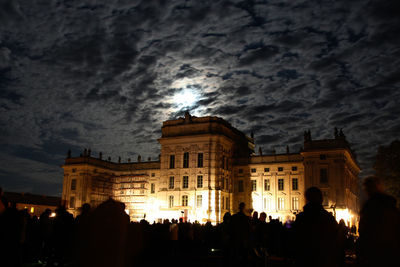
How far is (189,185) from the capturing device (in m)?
56.1

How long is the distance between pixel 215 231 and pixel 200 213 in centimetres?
2991

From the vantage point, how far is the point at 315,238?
646 cm

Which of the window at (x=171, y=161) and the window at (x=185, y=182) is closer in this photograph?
the window at (x=185, y=182)

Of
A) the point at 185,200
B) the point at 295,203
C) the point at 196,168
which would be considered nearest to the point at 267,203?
the point at 295,203

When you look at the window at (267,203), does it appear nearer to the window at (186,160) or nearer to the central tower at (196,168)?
the central tower at (196,168)

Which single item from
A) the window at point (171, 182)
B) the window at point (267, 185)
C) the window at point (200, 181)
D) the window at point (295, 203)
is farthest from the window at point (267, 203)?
the window at point (171, 182)

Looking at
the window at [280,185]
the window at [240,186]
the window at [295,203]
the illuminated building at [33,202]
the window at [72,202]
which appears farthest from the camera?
the illuminated building at [33,202]

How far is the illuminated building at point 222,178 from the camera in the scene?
51.9m

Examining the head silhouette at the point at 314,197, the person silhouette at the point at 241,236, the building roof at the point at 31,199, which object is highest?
the building roof at the point at 31,199

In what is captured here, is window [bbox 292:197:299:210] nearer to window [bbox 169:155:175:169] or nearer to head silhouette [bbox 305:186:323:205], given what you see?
window [bbox 169:155:175:169]

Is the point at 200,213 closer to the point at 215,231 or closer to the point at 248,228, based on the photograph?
the point at 215,231

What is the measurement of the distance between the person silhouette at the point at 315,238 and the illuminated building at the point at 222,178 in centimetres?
4562

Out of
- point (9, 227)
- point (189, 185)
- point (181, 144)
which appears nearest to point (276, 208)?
point (189, 185)

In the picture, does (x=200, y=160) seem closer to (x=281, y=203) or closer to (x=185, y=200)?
(x=185, y=200)
